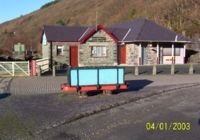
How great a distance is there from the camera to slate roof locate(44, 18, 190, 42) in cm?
3828

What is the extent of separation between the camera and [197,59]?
139 feet

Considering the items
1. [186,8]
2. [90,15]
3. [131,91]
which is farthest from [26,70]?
[90,15]

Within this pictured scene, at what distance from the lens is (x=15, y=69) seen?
2641 cm

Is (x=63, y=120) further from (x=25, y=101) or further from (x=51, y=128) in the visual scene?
(x=25, y=101)

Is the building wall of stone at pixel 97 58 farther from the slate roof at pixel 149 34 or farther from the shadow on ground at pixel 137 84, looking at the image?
the shadow on ground at pixel 137 84

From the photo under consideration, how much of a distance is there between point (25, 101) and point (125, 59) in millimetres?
24440

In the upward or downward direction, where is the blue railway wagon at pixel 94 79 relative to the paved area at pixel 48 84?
upward

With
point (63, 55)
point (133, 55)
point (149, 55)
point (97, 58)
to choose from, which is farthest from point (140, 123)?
point (149, 55)

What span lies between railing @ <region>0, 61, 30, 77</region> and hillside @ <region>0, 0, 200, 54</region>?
28326 mm

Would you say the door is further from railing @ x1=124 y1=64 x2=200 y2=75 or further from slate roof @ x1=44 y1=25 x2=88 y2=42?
railing @ x1=124 y1=64 x2=200 y2=75

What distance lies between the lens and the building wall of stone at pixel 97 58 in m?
37.3

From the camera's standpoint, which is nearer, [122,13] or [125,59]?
[125,59]

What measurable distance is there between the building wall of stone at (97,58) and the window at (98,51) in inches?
Answer: 10.5

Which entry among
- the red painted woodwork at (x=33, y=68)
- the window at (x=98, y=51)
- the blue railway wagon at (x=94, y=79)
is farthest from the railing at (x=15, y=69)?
the window at (x=98, y=51)
